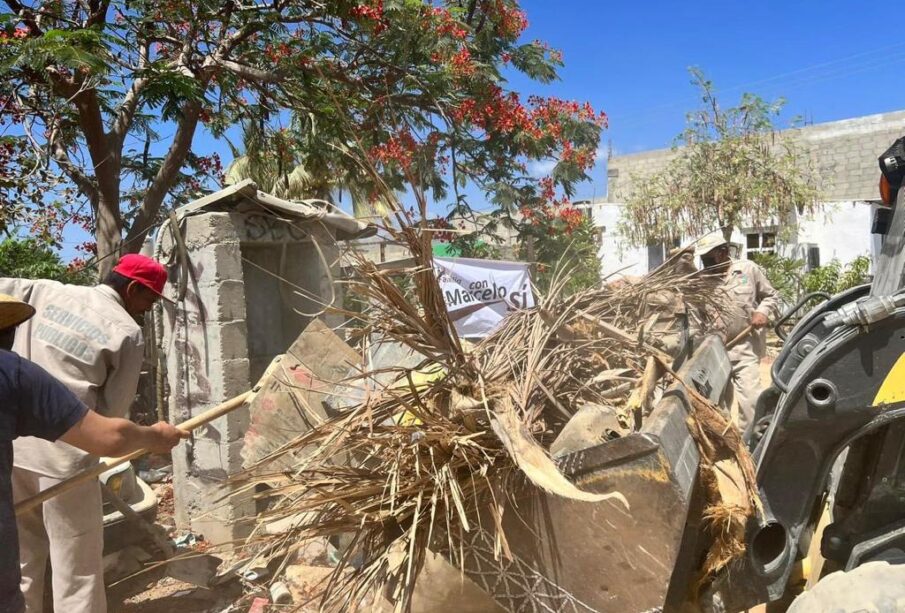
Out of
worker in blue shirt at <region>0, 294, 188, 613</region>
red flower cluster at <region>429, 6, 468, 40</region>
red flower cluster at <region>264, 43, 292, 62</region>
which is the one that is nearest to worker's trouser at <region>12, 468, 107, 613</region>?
worker in blue shirt at <region>0, 294, 188, 613</region>

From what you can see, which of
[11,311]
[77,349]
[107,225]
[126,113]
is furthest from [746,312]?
[126,113]

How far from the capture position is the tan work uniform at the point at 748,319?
561 centimetres

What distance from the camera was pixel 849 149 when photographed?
20.1 m

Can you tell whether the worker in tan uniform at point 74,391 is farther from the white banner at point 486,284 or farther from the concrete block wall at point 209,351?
the white banner at point 486,284

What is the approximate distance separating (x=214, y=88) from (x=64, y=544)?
5462 millimetres

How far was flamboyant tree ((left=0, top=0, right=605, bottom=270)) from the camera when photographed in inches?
248

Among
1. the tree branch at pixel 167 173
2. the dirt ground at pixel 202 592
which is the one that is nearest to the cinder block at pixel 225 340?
the dirt ground at pixel 202 592

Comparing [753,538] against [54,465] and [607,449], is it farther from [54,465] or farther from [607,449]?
[54,465]

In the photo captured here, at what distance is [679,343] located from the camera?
3.37 meters

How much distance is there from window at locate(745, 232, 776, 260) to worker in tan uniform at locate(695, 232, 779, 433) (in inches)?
527

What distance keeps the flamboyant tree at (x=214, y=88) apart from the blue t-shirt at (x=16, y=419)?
3691 mm

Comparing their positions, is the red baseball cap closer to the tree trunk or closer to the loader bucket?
the loader bucket

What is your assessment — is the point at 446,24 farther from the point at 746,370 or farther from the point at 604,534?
the point at 604,534

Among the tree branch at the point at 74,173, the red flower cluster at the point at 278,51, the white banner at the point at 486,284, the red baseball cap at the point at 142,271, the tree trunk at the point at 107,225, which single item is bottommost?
the white banner at the point at 486,284
